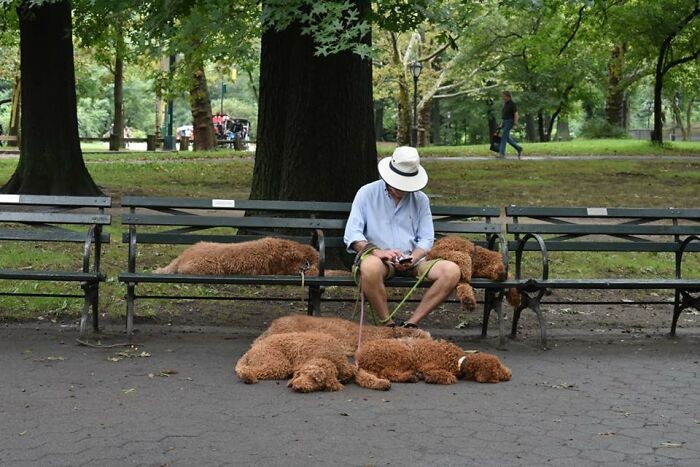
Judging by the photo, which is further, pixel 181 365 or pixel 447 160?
pixel 447 160

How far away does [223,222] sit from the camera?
317 inches

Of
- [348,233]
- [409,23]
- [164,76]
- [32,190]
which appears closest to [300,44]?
[409,23]

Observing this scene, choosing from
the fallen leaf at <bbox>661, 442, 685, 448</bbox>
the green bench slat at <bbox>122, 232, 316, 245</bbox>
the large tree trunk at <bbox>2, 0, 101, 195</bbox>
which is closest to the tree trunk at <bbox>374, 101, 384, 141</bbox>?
the large tree trunk at <bbox>2, 0, 101, 195</bbox>

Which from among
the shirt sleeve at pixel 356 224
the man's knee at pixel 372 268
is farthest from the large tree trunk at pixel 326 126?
the man's knee at pixel 372 268

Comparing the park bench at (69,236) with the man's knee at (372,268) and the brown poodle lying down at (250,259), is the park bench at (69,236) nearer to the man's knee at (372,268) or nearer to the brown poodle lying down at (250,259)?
the brown poodle lying down at (250,259)

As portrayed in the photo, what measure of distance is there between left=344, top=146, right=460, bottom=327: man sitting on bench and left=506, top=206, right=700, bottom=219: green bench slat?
953 millimetres

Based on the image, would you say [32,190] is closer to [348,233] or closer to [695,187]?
[348,233]

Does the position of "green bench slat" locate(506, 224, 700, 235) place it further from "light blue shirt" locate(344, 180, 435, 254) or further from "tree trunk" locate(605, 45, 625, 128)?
"tree trunk" locate(605, 45, 625, 128)

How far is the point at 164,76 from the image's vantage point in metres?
24.7

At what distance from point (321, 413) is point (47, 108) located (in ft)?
31.8

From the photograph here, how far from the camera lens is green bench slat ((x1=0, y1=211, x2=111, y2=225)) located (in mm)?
7910

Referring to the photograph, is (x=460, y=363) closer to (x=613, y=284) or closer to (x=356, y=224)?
(x=356, y=224)

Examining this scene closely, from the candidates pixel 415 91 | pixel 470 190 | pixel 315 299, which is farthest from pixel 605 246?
pixel 415 91

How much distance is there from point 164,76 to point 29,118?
1056 centimetres
